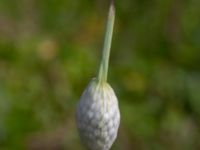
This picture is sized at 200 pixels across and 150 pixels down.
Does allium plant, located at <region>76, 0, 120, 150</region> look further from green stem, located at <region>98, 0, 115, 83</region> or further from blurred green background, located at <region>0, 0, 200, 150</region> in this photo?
blurred green background, located at <region>0, 0, 200, 150</region>

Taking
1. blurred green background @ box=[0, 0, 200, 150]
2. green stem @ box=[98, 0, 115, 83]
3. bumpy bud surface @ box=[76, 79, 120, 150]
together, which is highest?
green stem @ box=[98, 0, 115, 83]

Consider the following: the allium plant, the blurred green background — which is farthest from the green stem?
the blurred green background

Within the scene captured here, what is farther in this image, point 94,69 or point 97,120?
point 94,69

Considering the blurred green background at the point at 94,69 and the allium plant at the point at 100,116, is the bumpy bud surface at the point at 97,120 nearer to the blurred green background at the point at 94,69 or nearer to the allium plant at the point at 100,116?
Result: the allium plant at the point at 100,116

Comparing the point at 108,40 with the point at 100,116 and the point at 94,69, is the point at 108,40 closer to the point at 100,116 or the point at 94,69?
the point at 100,116

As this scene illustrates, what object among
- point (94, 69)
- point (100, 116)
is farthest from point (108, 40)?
point (94, 69)

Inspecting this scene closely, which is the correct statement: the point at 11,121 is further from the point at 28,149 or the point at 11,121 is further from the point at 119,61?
the point at 119,61

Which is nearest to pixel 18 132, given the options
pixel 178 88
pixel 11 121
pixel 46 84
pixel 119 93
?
pixel 11 121
